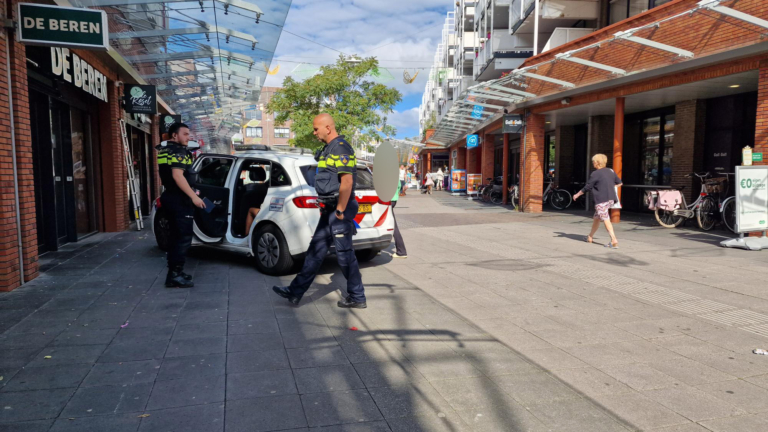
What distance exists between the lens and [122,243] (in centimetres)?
952

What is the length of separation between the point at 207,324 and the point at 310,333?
3.14ft

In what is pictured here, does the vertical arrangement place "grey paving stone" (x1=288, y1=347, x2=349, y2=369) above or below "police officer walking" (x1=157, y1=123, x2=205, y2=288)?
below

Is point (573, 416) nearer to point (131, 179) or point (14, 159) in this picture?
point (14, 159)

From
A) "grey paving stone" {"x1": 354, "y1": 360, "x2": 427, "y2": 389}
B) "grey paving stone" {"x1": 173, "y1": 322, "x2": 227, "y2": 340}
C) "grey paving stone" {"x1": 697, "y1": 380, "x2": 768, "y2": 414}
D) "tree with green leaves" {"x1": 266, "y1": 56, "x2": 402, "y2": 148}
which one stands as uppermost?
"tree with green leaves" {"x1": 266, "y1": 56, "x2": 402, "y2": 148}

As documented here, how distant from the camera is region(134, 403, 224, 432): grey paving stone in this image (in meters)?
2.75

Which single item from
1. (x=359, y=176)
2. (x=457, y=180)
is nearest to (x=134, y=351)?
(x=359, y=176)

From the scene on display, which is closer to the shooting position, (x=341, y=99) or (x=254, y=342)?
(x=254, y=342)

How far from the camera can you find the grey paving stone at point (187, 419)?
2.75m

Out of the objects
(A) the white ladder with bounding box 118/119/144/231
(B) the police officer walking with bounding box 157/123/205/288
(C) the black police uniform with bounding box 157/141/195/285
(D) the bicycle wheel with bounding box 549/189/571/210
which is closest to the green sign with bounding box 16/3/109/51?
(B) the police officer walking with bounding box 157/123/205/288

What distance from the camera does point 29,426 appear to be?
109 inches

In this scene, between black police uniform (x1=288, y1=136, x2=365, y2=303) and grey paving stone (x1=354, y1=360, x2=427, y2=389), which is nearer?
grey paving stone (x1=354, y1=360, x2=427, y2=389)

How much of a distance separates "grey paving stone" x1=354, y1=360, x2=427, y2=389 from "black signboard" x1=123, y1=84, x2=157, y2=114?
10486mm

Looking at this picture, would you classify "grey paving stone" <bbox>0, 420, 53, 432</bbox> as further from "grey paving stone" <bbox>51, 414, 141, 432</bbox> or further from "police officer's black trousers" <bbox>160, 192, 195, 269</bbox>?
"police officer's black trousers" <bbox>160, 192, 195, 269</bbox>

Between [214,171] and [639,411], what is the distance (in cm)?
628
